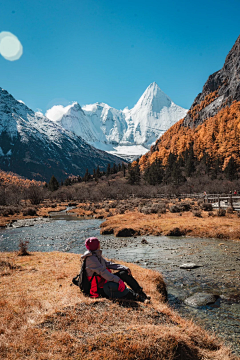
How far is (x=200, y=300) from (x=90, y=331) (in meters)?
5.30

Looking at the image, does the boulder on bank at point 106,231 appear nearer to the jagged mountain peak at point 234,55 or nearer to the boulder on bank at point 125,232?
the boulder on bank at point 125,232

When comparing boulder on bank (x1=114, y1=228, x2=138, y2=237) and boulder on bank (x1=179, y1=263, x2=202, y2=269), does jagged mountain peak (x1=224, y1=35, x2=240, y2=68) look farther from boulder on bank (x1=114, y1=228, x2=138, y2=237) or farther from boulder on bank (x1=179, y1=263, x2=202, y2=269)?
boulder on bank (x1=179, y1=263, x2=202, y2=269)

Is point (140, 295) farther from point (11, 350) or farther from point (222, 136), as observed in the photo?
point (222, 136)

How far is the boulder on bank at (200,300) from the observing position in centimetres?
805

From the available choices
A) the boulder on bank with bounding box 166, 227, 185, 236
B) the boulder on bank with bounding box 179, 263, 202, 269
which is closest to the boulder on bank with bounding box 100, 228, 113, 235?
the boulder on bank with bounding box 166, 227, 185, 236

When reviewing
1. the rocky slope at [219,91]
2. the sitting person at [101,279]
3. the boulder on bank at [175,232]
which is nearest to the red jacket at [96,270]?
the sitting person at [101,279]

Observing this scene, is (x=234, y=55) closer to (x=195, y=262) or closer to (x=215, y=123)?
(x=215, y=123)

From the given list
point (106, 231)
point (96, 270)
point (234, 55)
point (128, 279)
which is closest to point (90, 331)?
point (96, 270)

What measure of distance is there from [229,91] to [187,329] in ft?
552

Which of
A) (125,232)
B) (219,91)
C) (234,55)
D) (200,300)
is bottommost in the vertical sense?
(125,232)

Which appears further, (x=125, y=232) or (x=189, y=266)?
(x=125, y=232)

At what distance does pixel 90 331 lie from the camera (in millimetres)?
4578

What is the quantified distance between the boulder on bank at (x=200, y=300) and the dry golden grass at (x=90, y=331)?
2.55 meters

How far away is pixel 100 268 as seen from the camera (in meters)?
6.38
